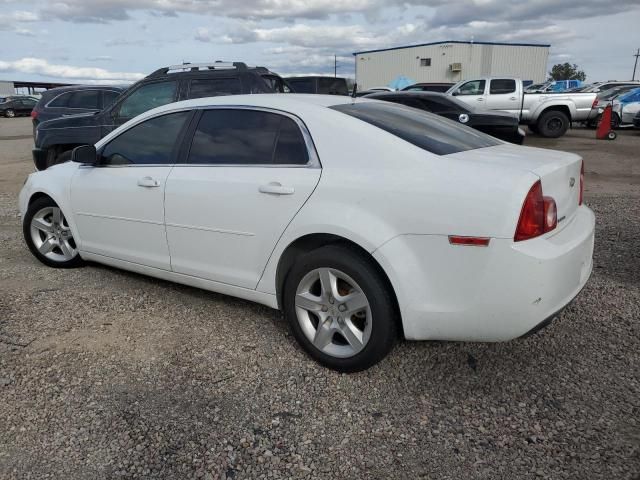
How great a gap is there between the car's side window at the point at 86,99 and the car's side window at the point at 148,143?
26.4 ft

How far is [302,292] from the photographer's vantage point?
3.08 metres

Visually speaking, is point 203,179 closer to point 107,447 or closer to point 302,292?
Result: point 302,292

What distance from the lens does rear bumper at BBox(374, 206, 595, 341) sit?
8.13 feet

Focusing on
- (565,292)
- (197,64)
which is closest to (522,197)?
Result: (565,292)

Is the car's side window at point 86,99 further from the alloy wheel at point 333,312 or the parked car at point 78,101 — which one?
the alloy wheel at point 333,312

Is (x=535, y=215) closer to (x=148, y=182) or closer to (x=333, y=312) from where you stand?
(x=333, y=312)

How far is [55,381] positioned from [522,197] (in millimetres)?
2657

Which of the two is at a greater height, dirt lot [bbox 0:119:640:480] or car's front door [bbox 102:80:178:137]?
car's front door [bbox 102:80:178:137]

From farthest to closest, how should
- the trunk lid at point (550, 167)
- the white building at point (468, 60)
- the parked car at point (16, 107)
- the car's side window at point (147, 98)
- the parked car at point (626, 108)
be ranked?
the white building at point (468, 60) → the parked car at point (16, 107) → the parked car at point (626, 108) → the car's side window at point (147, 98) → the trunk lid at point (550, 167)

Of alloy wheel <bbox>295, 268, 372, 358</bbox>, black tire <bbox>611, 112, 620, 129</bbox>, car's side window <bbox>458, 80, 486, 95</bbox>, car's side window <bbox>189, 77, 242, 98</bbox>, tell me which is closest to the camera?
alloy wheel <bbox>295, 268, 372, 358</bbox>

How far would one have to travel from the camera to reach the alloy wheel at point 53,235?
15.4ft

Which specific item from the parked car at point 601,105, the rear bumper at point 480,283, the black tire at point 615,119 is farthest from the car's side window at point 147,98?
the black tire at point 615,119

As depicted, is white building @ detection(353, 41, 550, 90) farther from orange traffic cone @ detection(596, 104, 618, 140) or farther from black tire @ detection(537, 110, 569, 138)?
orange traffic cone @ detection(596, 104, 618, 140)

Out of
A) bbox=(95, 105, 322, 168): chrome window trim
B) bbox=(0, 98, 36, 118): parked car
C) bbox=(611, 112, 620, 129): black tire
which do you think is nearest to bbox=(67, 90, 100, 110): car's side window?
bbox=(95, 105, 322, 168): chrome window trim
